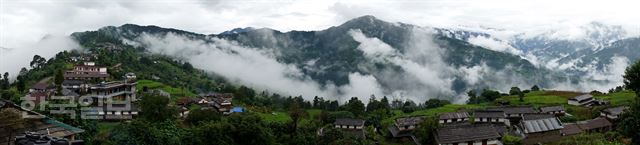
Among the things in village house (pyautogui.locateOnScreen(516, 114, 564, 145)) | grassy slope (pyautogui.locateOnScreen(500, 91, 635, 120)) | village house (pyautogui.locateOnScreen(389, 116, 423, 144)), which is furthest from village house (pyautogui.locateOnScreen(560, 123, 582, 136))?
village house (pyautogui.locateOnScreen(389, 116, 423, 144))

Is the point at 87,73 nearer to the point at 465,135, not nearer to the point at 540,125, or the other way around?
the point at 465,135

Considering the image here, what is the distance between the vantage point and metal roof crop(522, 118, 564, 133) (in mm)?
56706

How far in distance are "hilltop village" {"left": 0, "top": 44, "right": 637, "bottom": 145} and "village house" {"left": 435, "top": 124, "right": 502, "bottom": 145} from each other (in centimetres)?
10

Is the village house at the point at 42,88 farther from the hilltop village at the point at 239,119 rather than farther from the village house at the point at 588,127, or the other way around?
the village house at the point at 588,127

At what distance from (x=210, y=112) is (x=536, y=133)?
126 feet

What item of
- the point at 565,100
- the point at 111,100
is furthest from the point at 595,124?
the point at 111,100

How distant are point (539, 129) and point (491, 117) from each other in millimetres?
13435

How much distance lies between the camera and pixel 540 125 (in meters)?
57.7

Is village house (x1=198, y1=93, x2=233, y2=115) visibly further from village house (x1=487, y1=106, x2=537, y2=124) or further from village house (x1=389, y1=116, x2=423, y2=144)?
village house (x1=487, y1=106, x2=537, y2=124)

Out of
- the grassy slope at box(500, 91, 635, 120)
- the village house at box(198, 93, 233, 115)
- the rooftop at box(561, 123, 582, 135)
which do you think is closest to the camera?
the rooftop at box(561, 123, 582, 135)

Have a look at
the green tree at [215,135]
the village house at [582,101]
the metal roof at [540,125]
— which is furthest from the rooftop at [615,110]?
the green tree at [215,135]

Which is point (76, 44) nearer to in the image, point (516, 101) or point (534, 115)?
point (516, 101)

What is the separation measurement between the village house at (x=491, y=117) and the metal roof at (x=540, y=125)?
10.1 m

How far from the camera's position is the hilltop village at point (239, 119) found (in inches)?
1517
